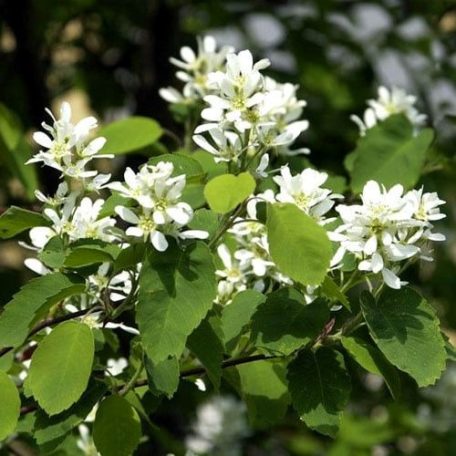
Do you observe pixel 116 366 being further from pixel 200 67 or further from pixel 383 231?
pixel 200 67

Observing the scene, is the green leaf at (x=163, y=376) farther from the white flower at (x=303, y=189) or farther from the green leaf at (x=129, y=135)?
the green leaf at (x=129, y=135)

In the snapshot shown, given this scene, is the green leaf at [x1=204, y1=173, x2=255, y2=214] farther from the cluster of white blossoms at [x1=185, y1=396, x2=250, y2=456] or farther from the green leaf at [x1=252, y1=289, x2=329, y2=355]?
the cluster of white blossoms at [x1=185, y1=396, x2=250, y2=456]

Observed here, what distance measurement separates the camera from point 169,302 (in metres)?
1.50

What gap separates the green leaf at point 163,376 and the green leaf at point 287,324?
0.13m

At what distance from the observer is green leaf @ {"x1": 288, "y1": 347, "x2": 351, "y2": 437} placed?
5.36 feet

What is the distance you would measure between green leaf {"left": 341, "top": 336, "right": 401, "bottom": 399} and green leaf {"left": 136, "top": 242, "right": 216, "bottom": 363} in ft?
0.87

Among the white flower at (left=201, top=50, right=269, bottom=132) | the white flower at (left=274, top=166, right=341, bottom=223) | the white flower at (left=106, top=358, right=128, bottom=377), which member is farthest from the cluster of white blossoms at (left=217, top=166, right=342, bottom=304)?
the white flower at (left=106, top=358, right=128, bottom=377)

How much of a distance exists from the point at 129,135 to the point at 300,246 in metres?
1.00

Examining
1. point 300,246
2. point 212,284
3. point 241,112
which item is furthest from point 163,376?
point 241,112

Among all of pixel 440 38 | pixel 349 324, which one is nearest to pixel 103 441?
pixel 349 324

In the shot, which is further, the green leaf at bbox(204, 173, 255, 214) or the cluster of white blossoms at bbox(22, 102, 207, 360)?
the cluster of white blossoms at bbox(22, 102, 207, 360)

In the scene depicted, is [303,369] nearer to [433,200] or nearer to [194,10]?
[433,200]

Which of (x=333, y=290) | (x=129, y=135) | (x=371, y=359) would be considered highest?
(x=333, y=290)

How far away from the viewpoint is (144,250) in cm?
154
